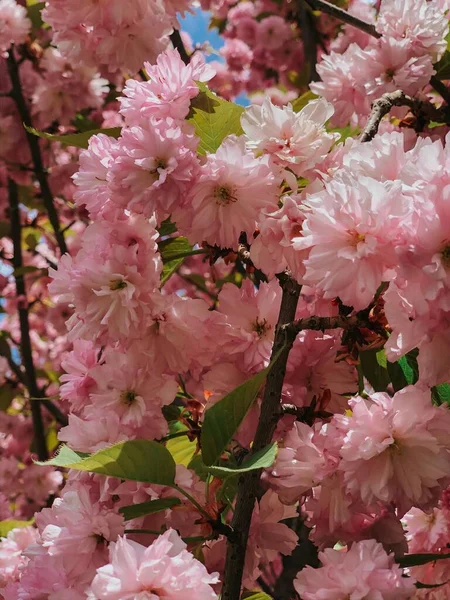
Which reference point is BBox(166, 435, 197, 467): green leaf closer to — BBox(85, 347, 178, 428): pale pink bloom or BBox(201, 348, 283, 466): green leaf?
BBox(85, 347, 178, 428): pale pink bloom

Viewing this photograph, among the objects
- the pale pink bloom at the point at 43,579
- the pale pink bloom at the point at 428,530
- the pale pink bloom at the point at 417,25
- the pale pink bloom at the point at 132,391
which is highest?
the pale pink bloom at the point at 417,25

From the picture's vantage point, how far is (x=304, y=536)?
6.93ft

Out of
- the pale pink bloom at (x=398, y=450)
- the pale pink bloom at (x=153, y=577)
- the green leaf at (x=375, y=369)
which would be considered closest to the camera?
the pale pink bloom at (x=153, y=577)

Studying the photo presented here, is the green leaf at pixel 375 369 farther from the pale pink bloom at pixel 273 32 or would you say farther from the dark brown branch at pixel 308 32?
the pale pink bloom at pixel 273 32

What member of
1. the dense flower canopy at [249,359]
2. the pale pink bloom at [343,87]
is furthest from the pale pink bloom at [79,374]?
the pale pink bloom at [343,87]

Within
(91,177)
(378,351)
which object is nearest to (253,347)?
(378,351)

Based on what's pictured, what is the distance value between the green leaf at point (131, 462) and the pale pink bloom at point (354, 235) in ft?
0.93

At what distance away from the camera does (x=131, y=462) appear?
92cm

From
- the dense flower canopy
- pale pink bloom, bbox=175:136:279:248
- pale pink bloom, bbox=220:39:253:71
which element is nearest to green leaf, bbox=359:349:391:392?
the dense flower canopy

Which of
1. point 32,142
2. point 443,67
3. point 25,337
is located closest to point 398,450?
point 443,67

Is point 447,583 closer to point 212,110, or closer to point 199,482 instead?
point 199,482

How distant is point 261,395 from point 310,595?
0.31 meters

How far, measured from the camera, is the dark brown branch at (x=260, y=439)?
94 cm

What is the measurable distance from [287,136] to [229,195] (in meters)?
0.12
